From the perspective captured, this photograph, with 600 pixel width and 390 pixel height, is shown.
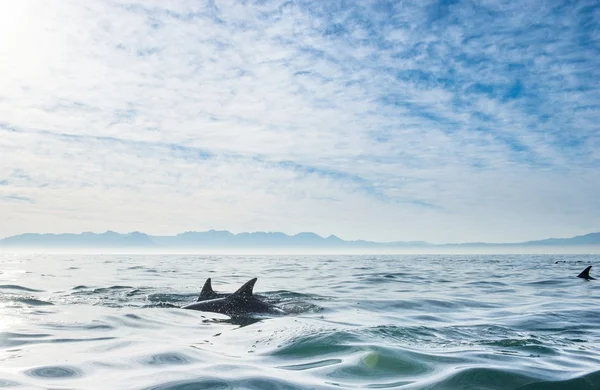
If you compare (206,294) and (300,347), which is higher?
(206,294)

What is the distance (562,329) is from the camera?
11711mm

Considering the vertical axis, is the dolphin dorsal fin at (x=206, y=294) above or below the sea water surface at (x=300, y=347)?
above

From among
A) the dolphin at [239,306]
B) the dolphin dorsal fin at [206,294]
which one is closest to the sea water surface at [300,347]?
the dolphin at [239,306]

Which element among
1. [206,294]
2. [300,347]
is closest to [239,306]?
[206,294]

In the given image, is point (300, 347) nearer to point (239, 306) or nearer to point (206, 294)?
point (239, 306)

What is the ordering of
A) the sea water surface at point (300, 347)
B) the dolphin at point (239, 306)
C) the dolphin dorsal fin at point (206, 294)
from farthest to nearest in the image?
the dolphin dorsal fin at point (206, 294), the dolphin at point (239, 306), the sea water surface at point (300, 347)

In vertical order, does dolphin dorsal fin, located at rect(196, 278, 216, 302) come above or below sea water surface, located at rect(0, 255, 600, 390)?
above

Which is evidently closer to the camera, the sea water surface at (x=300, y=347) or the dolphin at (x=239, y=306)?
the sea water surface at (x=300, y=347)

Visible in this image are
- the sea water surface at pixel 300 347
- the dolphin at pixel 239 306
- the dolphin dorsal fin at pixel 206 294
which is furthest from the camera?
the dolphin dorsal fin at pixel 206 294

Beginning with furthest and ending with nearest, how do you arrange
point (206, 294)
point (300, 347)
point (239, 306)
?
1. point (206, 294)
2. point (239, 306)
3. point (300, 347)

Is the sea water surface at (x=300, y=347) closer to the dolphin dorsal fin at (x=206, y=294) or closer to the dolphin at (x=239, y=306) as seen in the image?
the dolphin at (x=239, y=306)

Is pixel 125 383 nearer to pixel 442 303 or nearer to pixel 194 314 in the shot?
pixel 194 314

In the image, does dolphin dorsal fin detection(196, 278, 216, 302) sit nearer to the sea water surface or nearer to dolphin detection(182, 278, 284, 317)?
the sea water surface

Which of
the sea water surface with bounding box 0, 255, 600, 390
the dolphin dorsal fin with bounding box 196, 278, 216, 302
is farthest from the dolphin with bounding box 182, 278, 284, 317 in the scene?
the dolphin dorsal fin with bounding box 196, 278, 216, 302
